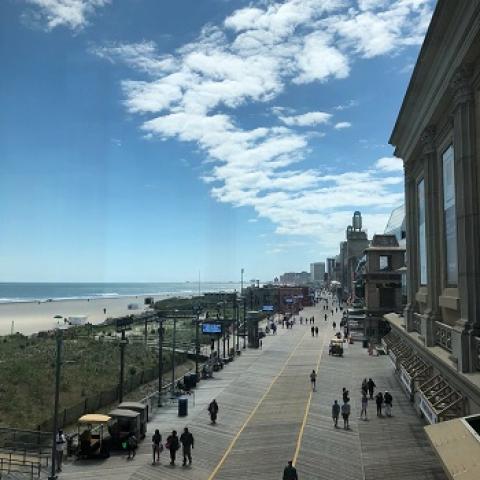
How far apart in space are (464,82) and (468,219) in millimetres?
4029

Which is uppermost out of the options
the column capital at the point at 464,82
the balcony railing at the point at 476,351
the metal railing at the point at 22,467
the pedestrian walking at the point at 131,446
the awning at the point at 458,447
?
the column capital at the point at 464,82

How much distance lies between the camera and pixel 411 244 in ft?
101

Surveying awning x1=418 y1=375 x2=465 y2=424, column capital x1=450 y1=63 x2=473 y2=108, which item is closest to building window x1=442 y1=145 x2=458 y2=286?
column capital x1=450 y1=63 x2=473 y2=108

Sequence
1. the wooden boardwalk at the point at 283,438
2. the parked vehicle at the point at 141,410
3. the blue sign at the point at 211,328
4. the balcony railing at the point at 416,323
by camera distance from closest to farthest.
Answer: the wooden boardwalk at the point at 283,438
the parked vehicle at the point at 141,410
the balcony railing at the point at 416,323
the blue sign at the point at 211,328

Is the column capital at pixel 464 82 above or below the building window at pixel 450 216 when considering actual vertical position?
above

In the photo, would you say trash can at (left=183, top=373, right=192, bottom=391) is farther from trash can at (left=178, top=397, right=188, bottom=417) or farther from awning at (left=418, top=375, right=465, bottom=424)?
awning at (left=418, top=375, right=465, bottom=424)

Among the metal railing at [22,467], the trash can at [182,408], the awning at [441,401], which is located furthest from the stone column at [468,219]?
the trash can at [182,408]

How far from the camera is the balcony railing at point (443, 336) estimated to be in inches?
795

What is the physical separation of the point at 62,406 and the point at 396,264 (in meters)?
41.9

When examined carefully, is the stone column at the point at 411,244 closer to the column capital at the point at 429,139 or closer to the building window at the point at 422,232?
the building window at the point at 422,232

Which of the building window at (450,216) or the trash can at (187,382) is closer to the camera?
the building window at (450,216)

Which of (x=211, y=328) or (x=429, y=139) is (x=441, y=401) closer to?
(x=429, y=139)

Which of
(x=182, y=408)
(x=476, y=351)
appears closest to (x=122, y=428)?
(x=182, y=408)

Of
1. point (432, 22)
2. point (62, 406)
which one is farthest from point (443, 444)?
point (62, 406)
